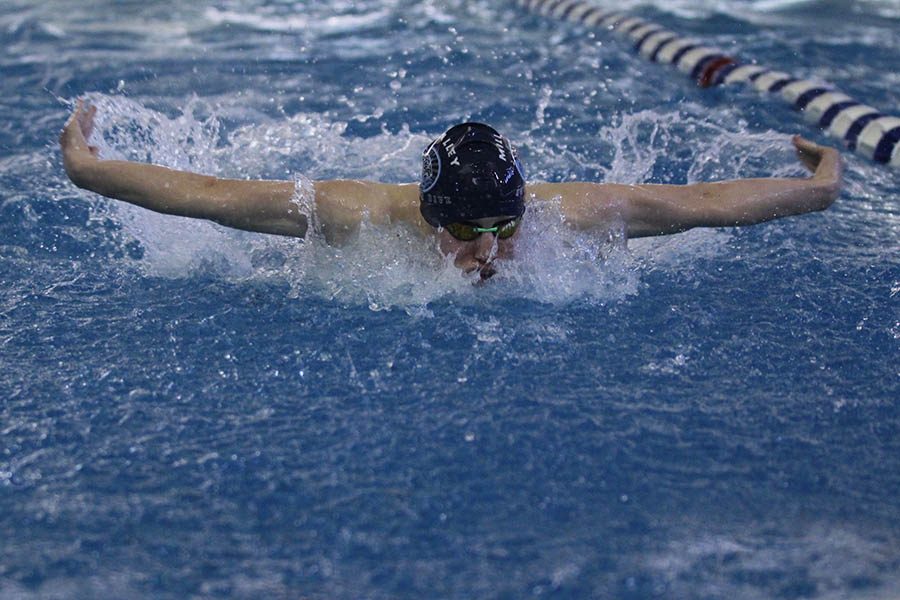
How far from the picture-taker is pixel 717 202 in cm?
332

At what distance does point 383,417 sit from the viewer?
2.91m

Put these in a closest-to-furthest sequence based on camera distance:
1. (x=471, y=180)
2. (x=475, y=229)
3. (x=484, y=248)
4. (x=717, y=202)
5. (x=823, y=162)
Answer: (x=471, y=180), (x=475, y=229), (x=484, y=248), (x=717, y=202), (x=823, y=162)

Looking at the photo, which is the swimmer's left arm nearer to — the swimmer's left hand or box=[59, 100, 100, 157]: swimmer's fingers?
the swimmer's left hand

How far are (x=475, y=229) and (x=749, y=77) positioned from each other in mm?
3423

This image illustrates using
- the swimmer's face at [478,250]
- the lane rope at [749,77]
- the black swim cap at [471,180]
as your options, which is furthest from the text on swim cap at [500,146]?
the lane rope at [749,77]

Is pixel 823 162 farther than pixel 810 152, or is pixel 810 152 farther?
pixel 810 152

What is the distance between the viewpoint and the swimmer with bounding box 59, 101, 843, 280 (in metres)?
3.01

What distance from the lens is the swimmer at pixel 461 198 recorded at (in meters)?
3.01

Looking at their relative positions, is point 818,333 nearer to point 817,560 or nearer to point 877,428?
point 877,428

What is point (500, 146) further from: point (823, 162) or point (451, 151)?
point (823, 162)

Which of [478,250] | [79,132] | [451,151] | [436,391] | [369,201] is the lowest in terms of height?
[436,391]

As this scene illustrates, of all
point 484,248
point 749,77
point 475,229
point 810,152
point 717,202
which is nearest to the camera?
point 475,229

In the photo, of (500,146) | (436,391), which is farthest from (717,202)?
(436,391)

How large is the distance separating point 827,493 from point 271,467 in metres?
1.47
